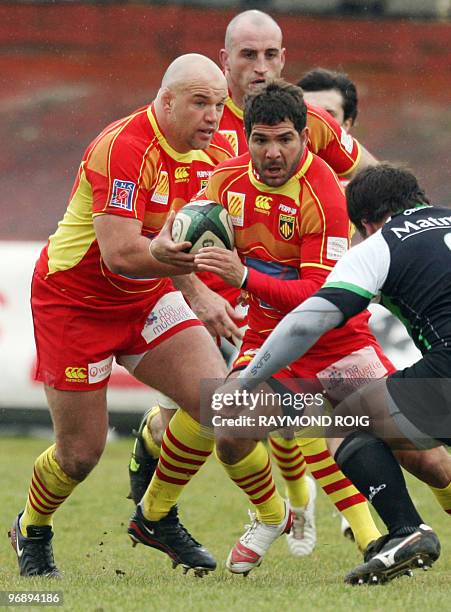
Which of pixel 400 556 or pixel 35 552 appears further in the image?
pixel 35 552

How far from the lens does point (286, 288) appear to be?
5.56 metres

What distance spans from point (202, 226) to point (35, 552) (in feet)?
5.66

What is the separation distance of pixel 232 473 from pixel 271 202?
1210 millimetres

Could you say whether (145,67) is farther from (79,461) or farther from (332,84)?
(79,461)

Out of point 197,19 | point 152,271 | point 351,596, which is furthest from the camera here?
point 197,19

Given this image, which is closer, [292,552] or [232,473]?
[232,473]

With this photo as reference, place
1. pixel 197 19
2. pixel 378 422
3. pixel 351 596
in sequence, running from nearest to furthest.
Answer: pixel 351 596 < pixel 378 422 < pixel 197 19

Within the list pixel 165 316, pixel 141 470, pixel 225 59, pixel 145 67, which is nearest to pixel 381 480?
pixel 165 316

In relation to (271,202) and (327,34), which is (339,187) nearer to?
(271,202)

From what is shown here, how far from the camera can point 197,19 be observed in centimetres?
1972

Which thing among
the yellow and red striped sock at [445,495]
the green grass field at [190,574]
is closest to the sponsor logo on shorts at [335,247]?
the yellow and red striped sock at [445,495]

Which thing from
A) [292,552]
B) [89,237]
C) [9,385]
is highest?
[89,237]

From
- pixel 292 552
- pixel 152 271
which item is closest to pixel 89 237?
pixel 152 271

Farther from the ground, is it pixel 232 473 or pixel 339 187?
pixel 339 187
